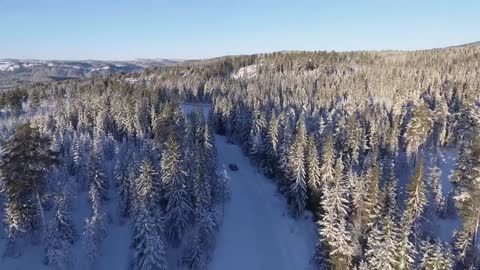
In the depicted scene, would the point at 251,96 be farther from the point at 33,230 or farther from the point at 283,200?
the point at 33,230

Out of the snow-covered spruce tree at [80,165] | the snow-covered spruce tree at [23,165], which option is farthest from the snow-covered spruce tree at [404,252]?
the snow-covered spruce tree at [80,165]

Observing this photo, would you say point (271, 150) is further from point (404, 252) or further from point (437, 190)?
point (404, 252)

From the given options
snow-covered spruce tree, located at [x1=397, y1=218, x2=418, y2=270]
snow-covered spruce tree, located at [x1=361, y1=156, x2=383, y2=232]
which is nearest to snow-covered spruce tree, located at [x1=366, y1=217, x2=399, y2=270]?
snow-covered spruce tree, located at [x1=397, y1=218, x2=418, y2=270]

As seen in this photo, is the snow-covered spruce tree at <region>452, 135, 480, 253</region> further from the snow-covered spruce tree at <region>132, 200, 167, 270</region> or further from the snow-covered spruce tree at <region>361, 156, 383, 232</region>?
the snow-covered spruce tree at <region>132, 200, 167, 270</region>

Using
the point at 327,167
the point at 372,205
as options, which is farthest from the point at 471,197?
the point at 327,167

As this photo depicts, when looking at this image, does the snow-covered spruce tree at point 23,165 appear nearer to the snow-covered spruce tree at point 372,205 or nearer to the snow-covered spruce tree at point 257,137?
the snow-covered spruce tree at point 372,205
